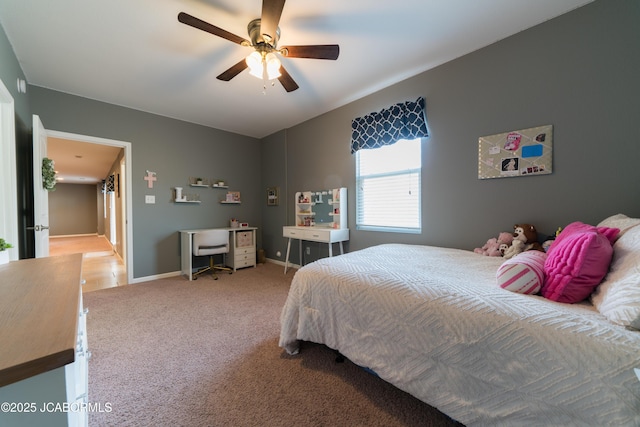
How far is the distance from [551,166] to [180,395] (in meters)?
3.07

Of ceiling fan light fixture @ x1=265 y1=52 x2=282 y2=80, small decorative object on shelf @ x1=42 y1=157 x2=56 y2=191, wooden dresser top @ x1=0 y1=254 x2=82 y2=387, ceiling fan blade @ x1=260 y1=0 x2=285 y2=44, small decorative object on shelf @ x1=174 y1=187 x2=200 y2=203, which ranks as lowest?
wooden dresser top @ x1=0 y1=254 x2=82 y2=387

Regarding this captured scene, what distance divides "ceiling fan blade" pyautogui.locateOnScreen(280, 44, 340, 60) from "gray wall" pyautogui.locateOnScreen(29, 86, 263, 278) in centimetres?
284

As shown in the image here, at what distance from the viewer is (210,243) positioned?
3.67 meters

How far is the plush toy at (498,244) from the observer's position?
205 cm

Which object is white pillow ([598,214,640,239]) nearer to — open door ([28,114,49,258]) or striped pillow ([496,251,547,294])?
striped pillow ([496,251,547,294])

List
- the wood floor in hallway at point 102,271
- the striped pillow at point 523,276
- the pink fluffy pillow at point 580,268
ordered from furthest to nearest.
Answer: the wood floor in hallway at point 102,271 < the striped pillow at point 523,276 < the pink fluffy pillow at point 580,268

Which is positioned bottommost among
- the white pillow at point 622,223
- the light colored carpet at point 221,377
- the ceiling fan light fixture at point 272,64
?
the light colored carpet at point 221,377

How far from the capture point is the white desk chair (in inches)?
142

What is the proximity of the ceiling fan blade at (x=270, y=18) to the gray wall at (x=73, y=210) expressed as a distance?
39.6 feet

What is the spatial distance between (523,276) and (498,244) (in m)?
1.05

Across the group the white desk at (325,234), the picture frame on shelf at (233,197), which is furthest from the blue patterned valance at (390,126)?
the picture frame on shelf at (233,197)

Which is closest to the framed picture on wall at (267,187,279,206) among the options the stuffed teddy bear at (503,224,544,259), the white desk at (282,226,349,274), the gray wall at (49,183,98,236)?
the white desk at (282,226,349,274)

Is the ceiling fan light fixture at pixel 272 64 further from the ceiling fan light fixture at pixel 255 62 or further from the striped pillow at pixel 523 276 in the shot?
the striped pillow at pixel 523 276

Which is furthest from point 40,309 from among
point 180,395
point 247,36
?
point 247,36
